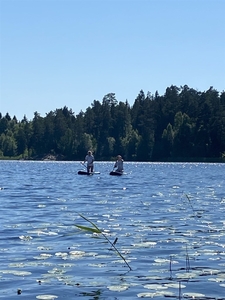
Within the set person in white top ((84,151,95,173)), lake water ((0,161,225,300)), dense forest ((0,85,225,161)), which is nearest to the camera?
lake water ((0,161,225,300))

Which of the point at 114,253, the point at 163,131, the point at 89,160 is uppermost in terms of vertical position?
the point at 163,131

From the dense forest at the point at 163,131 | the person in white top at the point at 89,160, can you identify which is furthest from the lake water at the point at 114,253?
the dense forest at the point at 163,131

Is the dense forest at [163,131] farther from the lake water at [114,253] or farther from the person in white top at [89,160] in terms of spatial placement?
the lake water at [114,253]

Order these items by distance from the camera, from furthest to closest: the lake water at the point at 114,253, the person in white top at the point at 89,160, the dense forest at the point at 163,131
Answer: the dense forest at the point at 163,131, the person in white top at the point at 89,160, the lake water at the point at 114,253

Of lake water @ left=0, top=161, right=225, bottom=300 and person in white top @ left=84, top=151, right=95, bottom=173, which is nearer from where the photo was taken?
lake water @ left=0, top=161, right=225, bottom=300

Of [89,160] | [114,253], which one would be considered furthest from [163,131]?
[114,253]

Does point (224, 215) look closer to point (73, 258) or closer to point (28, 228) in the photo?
point (28, 228)

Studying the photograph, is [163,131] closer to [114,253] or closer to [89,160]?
[89,160]

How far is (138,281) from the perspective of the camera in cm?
1073

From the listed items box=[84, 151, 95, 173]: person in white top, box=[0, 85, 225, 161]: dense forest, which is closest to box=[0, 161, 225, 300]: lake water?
box=[84, 151, 95, 173]: person in white top

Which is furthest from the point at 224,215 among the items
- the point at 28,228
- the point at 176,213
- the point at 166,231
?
the point at 28,228

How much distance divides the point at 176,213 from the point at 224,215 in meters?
1.67

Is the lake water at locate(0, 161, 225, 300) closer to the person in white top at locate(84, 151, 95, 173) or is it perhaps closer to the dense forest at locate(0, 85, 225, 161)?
the person in white top at locate(84, 151, 95, 173)

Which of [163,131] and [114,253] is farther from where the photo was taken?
[163,131]
